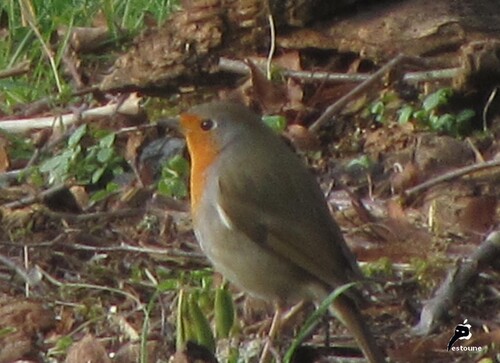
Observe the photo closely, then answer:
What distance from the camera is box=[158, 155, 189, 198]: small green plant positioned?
19.2 ft

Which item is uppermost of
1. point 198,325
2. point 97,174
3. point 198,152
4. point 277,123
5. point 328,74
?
point 198,152

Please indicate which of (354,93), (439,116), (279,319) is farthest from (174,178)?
(279,319)

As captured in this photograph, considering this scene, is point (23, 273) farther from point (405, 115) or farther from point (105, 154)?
point (405, 115)

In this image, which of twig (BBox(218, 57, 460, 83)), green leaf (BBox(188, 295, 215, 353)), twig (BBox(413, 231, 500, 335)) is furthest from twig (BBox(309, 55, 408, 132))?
green leaf (BBox(188, 295, 215, 353))

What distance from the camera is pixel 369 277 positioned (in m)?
4.91

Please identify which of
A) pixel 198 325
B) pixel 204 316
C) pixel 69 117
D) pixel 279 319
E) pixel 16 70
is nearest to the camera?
pixel 198 325

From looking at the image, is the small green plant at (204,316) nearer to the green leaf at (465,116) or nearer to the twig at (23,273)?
the twig at (23,273)

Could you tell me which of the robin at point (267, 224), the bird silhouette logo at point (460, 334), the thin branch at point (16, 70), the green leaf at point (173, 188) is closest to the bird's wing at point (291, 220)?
the robin at point (267, 224)

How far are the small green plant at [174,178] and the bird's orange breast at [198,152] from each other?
2.82 ft

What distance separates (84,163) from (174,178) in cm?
45

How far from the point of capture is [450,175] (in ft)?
17.7

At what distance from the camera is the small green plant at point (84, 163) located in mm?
6078

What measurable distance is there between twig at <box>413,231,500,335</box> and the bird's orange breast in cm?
80

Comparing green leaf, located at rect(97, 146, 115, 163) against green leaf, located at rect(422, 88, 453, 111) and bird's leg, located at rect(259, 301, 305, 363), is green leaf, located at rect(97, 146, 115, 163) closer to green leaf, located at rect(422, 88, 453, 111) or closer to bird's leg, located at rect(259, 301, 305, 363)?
green leaf, located at rect(422, 88, 453, 111)
